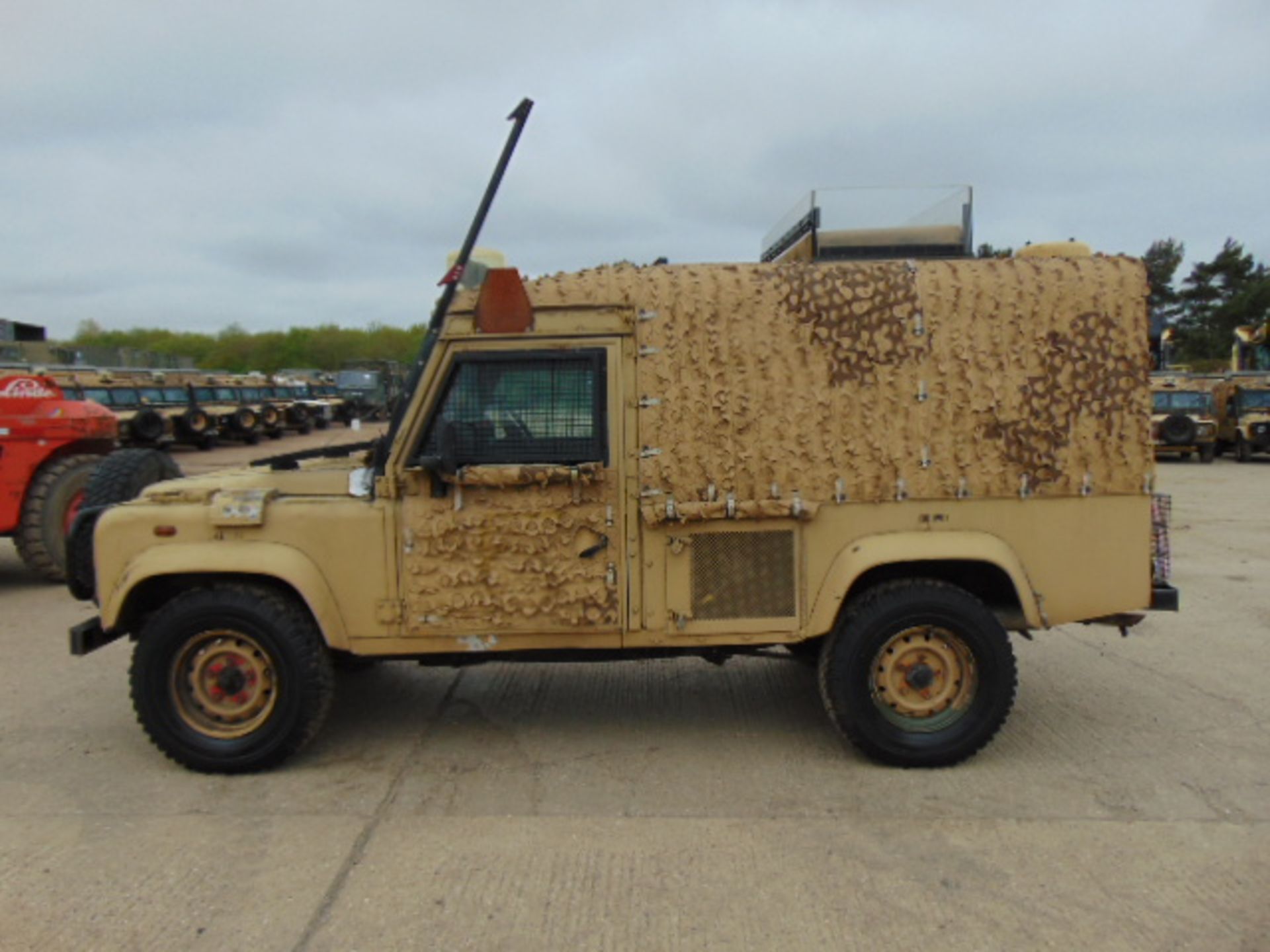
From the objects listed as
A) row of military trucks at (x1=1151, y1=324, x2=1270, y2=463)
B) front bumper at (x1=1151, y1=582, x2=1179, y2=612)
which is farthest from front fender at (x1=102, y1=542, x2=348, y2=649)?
row of military trucks at (x1=1151, y1=324, x2=1270, y2=463)

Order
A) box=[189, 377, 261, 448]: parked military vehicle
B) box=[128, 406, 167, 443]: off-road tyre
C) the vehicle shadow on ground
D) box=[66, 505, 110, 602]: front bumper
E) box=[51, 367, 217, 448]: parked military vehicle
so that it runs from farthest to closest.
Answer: box=[189, 377, 261, 448]: parked military vehicle < box=[128, 406, 167, 443]: off-road tyre < box=[51, 367, 217, 448]: parked military vehicle < the vehicle shadow on ground < box=[66, 505, 110, 602]: front bumper

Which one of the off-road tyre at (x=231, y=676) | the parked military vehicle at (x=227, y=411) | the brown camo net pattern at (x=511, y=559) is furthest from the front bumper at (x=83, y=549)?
the parked military vehicle at (x=227, y=411)

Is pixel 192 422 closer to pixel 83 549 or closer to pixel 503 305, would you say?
pixel 83 549

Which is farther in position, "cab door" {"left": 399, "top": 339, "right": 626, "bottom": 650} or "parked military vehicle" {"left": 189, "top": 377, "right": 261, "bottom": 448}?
"parked military vehicle" {"left": 189, "top": 377, "right": 261, "bottom": 448}

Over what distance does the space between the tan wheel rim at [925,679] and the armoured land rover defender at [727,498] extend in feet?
0.04

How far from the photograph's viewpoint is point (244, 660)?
169 inches

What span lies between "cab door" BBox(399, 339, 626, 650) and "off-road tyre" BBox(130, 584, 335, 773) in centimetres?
55

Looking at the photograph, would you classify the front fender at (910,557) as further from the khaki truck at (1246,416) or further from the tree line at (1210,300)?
the tree line at (1210,300)

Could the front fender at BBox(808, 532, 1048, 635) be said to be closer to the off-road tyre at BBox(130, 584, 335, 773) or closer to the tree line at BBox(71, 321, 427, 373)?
the off-road tyre at BBox(130, 584, 335, 773)

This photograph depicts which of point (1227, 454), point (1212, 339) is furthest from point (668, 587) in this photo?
point (1212, 339)

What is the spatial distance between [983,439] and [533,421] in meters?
1.97

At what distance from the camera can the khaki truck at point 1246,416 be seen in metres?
21.1

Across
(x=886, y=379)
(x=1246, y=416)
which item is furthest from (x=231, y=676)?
(x=1246, y=416)

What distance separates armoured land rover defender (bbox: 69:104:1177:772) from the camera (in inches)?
163
